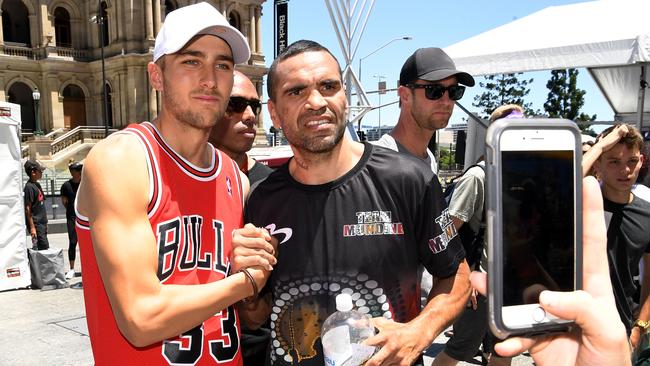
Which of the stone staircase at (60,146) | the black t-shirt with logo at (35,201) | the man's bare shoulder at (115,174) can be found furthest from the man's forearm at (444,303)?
the stone staircase at (60,146)

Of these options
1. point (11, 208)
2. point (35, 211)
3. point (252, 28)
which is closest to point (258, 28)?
point (252, 28)

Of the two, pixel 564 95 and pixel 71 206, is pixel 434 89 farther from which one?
pixel 564 95

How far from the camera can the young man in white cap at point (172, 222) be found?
180 cm

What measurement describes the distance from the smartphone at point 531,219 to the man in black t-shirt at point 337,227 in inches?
29.5

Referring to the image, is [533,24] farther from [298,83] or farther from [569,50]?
[298,83]

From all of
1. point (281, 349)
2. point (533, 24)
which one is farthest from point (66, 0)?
point (281, 349)

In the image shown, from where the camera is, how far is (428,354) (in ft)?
18.3

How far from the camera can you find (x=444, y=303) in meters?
2.12

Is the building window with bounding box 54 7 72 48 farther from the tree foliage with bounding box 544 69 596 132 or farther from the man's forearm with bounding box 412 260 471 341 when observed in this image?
the man's forearm with bounding box 412 260 471 341

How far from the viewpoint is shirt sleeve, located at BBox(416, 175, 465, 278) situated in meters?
2.14

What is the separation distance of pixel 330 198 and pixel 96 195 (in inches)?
35.8

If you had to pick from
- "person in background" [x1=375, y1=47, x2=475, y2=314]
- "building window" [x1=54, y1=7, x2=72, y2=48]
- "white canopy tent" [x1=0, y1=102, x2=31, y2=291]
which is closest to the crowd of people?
"person in background" [x1=375, y1=47, x2=475, y2=314]

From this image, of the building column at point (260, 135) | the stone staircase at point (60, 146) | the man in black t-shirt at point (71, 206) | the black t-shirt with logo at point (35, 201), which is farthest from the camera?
the building column at point (260, 135)

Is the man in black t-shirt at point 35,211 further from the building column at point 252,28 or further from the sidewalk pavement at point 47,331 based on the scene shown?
the building column at point 252,28
